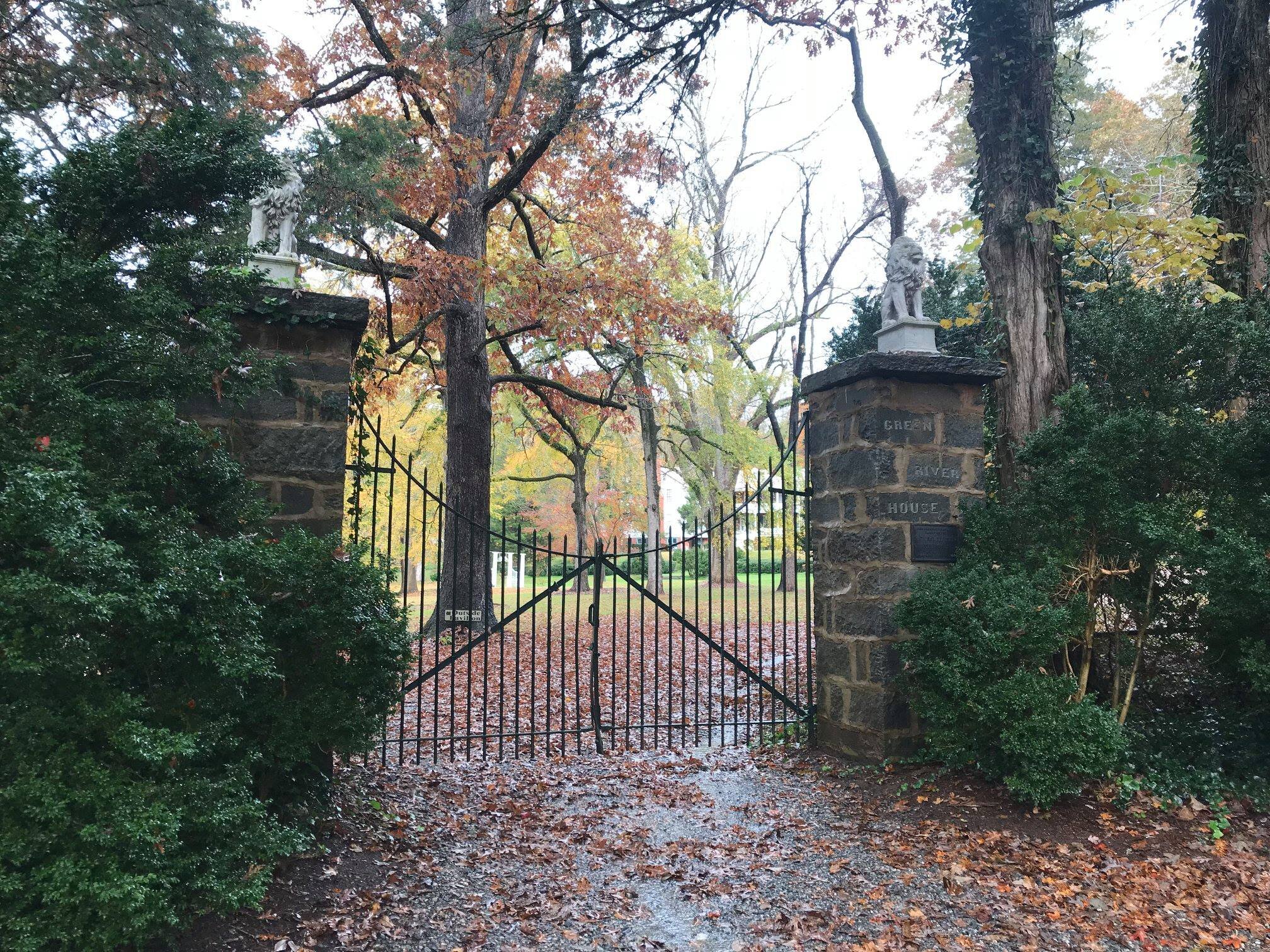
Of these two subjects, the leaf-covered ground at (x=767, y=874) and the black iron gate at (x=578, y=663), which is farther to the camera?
the black iron gate at (x=578, y=663)

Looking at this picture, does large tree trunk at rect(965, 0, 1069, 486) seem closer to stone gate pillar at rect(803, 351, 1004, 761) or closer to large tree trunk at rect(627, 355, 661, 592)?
stone gate pillar at rect(803, 351, 1004, 761)

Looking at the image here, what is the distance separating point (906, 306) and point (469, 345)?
22.6ft

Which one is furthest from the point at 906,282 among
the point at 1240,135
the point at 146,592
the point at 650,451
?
the point at 650,451

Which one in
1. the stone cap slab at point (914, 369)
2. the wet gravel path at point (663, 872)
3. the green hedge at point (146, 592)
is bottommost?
the wet gravel path at point (663, 872)

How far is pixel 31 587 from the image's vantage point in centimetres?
232

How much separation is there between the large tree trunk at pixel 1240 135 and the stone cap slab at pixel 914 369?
141 inches

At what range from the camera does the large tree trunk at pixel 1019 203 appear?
6184 millimetres

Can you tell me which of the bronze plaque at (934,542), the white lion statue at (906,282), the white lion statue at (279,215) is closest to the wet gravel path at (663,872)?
the bronze plaque at (934,542)

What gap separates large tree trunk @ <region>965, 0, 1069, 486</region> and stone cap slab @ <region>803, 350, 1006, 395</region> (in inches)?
27.8

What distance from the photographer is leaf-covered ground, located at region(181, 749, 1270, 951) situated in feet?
10.8

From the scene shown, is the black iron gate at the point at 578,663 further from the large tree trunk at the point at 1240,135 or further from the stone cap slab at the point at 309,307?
the large tree trunk at the point at 1240,135

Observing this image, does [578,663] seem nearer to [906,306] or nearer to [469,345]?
[906,306]

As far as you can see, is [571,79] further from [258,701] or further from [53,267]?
[258,701]

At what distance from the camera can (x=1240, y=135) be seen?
Answer: 7.44 m
